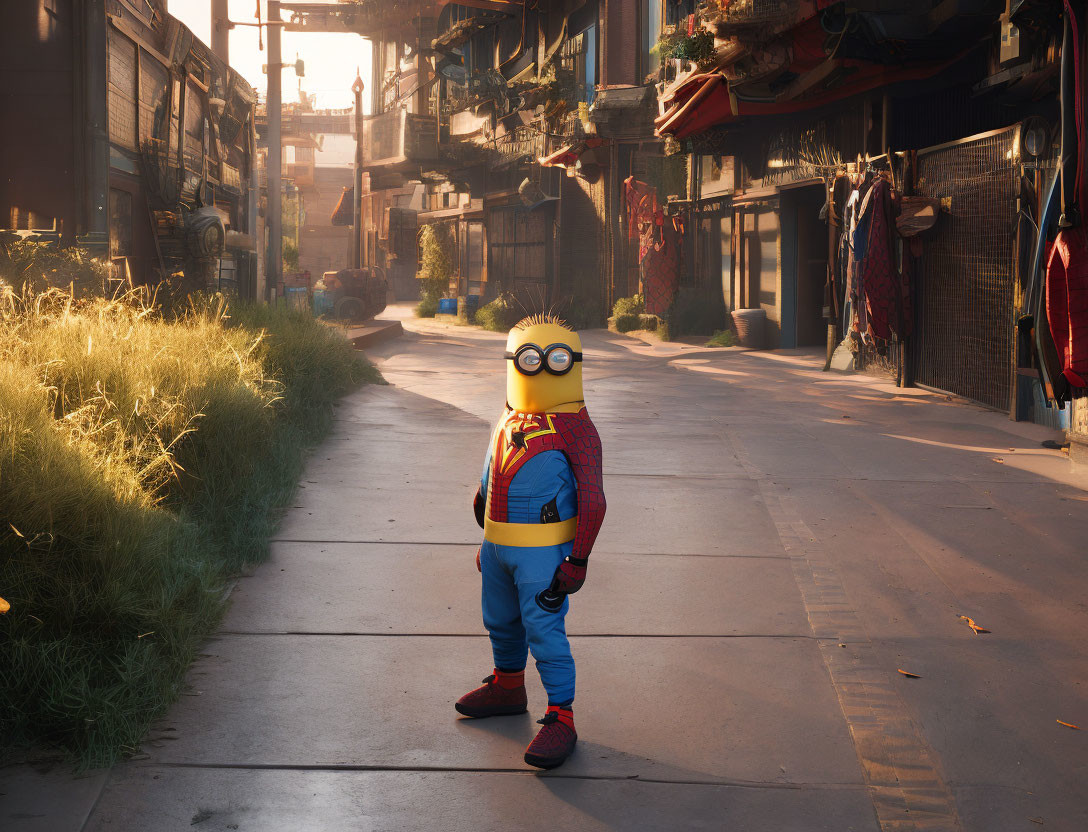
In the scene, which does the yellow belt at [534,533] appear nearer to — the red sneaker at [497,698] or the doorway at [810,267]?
the red sneaker at [497,698]

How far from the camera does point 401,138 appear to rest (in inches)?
1318

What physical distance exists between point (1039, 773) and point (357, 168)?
38.7 m

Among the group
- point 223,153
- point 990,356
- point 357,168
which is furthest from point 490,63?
point 990,356

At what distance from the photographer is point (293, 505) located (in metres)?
6.88

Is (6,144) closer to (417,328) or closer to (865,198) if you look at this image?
(865,198)

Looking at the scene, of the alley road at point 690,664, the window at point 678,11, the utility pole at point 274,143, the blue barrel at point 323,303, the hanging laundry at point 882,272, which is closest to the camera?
the alley road at point 690,664

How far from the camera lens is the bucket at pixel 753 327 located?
1853cm

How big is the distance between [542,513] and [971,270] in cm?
864

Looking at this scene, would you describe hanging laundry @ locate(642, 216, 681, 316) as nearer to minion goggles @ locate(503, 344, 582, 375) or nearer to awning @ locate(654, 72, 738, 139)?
awning @ locate(654, 72, 738, 139)

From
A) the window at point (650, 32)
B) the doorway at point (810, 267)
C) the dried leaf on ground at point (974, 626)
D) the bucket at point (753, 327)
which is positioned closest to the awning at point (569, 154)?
the window at point (650, 32)

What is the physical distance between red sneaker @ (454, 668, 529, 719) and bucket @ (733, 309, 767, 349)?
15.3 meters

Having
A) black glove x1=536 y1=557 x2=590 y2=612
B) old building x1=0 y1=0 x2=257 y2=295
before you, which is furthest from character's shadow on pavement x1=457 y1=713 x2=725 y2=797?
old building x1=0 y1=0 x2=257 y2=295

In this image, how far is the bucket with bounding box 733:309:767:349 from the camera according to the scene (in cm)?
1853

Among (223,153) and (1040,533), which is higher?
(223,153)
